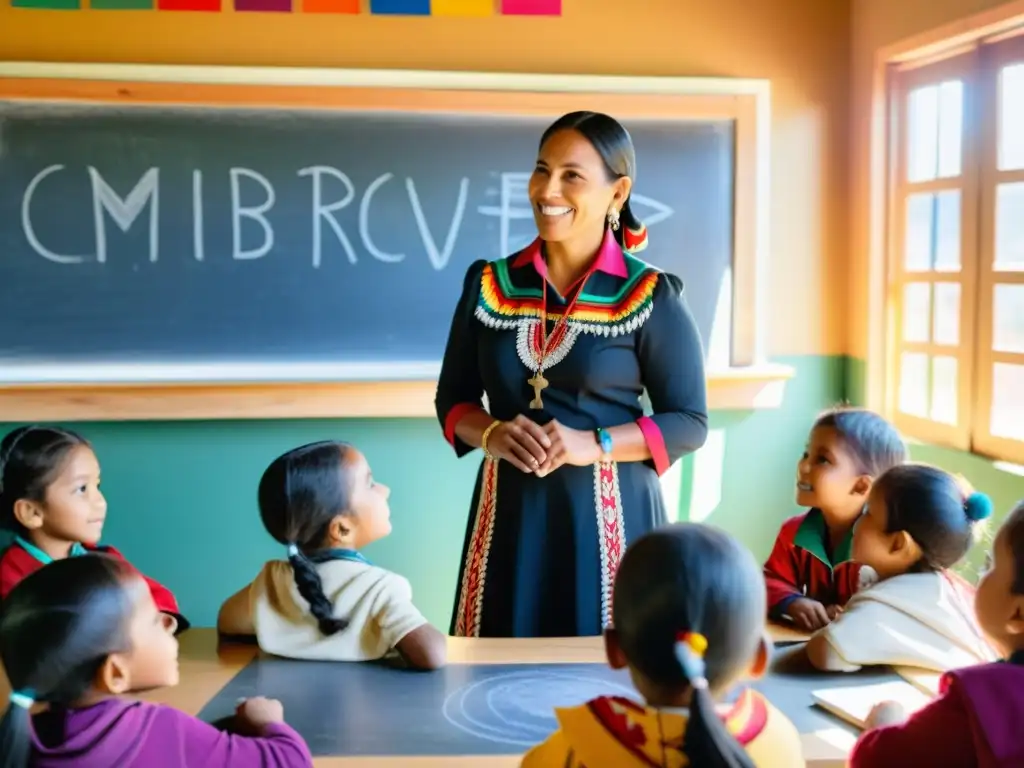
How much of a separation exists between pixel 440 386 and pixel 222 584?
1.56 metres

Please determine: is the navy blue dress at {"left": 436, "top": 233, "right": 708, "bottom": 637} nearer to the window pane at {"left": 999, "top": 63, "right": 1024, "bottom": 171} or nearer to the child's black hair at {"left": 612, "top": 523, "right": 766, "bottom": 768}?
the child's black hair at {"left": 612, "top": 523, "right": 766, "bottom": 768}

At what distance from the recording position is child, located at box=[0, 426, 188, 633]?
195 cm

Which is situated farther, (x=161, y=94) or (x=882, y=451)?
(x=161, y=94)

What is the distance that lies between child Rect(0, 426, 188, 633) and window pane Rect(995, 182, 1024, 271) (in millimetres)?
2117

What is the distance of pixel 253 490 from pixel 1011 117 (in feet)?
7.43

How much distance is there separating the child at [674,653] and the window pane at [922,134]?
232cm

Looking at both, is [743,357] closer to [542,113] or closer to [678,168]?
[678,168]

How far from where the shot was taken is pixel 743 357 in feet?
11.1

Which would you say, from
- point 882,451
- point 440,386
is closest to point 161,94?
point 440,386

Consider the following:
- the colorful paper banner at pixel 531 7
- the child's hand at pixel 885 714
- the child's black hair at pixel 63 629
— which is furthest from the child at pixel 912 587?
the colorful paper banner at pixel 531 7

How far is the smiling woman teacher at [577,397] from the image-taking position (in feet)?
6.31

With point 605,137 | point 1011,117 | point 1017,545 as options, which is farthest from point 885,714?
point 1011,117

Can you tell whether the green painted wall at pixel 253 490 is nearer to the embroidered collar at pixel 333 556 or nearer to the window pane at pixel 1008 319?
the window pane at pixel 1008 319

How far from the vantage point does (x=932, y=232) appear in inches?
123
